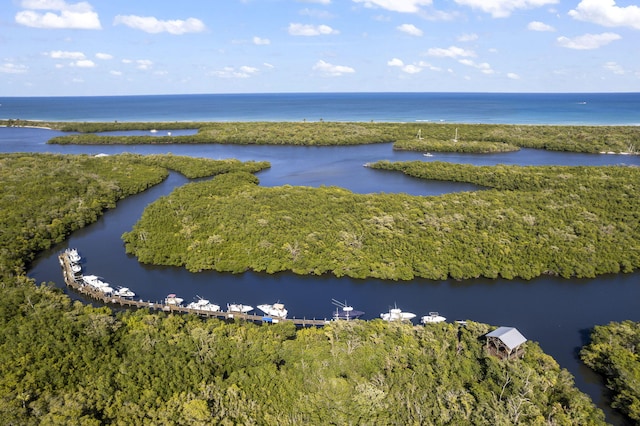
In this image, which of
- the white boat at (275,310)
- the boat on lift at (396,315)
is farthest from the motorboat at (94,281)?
the boat on lift at (396,315)

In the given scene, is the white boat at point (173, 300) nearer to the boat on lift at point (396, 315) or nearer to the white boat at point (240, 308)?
the white boat at point (240, 308)

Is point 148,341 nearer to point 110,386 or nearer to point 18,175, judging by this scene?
point 110,386

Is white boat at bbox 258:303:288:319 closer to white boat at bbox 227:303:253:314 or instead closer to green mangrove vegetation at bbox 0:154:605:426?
white boat at bbox 227:303:253:314

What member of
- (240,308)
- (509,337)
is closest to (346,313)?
(240,308)

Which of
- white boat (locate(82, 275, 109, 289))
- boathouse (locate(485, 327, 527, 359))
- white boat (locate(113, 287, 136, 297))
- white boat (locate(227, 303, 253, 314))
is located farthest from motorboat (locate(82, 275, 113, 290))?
boathouse (locate(485, 327, 527, 359))

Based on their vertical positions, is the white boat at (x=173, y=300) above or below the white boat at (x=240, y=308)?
above

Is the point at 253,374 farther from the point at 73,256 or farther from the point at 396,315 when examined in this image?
the point at 73,256
